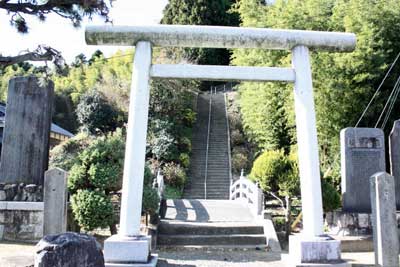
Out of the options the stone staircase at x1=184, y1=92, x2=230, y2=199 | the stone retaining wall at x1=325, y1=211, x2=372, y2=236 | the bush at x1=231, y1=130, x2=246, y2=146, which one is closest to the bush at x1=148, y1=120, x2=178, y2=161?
the stone staircase at x1=184, y1=92, x2=230, y2=199

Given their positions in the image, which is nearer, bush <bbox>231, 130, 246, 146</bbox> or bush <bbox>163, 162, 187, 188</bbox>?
bush <bbox>163, 162, 187, 188</bbox>

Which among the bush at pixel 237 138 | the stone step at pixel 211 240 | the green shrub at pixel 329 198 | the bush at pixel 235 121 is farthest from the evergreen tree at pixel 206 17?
the stone step at pixel 211 240

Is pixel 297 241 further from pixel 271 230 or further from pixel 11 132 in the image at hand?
pixel 11 132

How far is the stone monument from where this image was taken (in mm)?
9359

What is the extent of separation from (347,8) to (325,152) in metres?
4.54

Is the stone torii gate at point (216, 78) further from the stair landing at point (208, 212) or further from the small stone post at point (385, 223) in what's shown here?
the stair landing at point (208, 212)

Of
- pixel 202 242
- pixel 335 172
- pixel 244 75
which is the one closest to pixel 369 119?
pixel 335 172

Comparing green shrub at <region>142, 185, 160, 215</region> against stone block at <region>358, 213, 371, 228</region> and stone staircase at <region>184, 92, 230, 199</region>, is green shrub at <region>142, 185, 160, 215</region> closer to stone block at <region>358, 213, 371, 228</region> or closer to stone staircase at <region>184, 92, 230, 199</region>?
stone block at <region>358, 213, 371, 228</region>

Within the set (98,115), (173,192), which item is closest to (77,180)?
(173,192)

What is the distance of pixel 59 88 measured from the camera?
89.6ft

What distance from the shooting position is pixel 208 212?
12.3 meters

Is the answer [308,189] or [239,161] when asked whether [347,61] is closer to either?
[308,189]

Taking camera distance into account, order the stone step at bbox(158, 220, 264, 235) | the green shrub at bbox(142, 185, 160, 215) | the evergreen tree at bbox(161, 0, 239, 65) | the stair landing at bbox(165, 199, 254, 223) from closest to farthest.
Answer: the green shrub at bbox(142, 185, 160, 215) < the stone step at bbox(158, 220, 264, 235) < the stair landing at bbox(165, 199, 254, 223) < the evergreen tree at bbox(161, 0, 239, 65)

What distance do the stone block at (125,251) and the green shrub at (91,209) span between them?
114 inches
